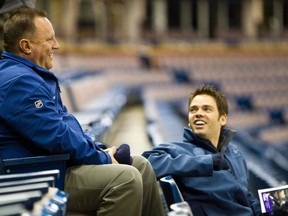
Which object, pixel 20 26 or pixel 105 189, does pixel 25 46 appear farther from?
pixel 105 189

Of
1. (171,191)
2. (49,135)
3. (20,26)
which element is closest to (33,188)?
(49,135)

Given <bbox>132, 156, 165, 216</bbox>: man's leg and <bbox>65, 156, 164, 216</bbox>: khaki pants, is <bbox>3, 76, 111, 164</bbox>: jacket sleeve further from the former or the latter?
<bbox>132, 156, 165, 216</bbox>: man's leg

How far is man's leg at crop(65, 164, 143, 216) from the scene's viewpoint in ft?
6.11

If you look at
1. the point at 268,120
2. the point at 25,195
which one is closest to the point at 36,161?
the point at 25,195

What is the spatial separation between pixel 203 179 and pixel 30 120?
26.2 inches

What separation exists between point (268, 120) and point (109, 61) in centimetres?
516

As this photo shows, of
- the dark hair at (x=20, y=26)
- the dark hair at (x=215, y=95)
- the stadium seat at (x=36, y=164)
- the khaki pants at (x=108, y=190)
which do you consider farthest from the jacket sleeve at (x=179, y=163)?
the dark hair at (x=20, y=26)

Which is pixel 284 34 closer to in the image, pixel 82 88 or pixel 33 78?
pixel 82 88

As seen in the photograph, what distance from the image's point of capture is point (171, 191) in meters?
1.94

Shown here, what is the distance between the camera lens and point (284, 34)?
2208cm

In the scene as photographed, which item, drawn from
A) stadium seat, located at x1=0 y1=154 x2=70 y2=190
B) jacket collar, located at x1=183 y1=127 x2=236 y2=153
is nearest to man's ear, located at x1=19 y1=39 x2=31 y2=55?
stadium seat, located at x1=0 y1=154 x2=70 y2=190

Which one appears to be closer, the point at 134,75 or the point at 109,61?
the point at 134,75

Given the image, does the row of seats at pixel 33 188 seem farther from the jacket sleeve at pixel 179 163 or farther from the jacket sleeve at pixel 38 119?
the jacket sleeve at pixel 179 163

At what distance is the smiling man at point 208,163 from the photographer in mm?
2092
